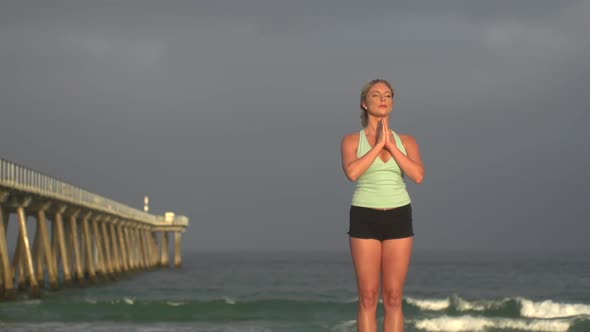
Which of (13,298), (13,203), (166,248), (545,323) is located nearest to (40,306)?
(13,298)

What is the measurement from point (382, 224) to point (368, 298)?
45cm

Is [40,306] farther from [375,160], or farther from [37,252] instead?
[375,160]

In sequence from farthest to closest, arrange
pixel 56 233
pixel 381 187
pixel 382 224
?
pixel 56 233 < pixel 381 187 < pixel 382 224

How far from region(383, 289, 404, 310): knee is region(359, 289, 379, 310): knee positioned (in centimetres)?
6

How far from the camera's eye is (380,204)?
5.09 metres

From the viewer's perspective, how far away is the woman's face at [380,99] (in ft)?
16.9

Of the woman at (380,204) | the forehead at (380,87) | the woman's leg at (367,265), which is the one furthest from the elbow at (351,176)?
the forehead at (380,87)

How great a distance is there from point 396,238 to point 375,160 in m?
0.44

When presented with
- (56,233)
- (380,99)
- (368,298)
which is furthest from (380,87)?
(56,233)

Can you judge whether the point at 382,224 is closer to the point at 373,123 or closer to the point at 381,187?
the point at 381,187

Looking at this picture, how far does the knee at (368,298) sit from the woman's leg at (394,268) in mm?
61

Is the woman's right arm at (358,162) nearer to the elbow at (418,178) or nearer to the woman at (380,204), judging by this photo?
the woman at (380,204)

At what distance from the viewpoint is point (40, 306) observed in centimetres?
2453

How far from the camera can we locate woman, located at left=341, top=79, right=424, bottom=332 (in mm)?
5059
